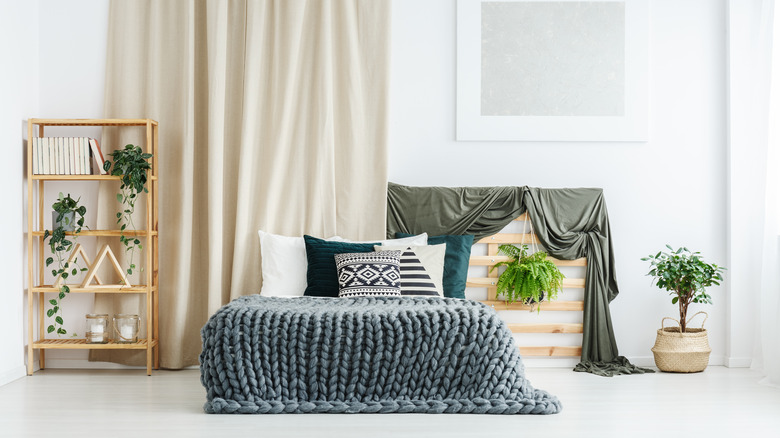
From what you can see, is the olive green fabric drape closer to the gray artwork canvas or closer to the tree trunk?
the tree trunk

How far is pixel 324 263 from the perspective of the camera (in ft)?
12.8

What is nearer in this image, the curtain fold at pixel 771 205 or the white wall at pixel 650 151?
the curtain fold at pixel 771 205

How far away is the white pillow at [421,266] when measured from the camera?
147 inches

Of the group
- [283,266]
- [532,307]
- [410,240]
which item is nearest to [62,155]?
[283,266]

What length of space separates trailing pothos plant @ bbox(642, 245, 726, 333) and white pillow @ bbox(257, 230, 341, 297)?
6.68ft

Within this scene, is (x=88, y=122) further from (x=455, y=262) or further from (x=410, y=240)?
(x=455, y=262)

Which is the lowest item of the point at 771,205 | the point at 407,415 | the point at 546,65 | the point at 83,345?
the point at 407,415

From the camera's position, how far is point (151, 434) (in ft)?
9.04

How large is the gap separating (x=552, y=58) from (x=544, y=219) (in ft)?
3.34

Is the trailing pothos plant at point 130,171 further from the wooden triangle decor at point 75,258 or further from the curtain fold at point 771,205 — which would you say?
the curtain fold at point 771,205

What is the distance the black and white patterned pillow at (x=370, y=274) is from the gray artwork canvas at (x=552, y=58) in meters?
1.25

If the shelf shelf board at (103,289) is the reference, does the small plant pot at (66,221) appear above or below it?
above

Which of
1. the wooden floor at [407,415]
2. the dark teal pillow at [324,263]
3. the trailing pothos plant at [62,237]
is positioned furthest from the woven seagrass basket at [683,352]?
the trailing pothos plant at [62,237]

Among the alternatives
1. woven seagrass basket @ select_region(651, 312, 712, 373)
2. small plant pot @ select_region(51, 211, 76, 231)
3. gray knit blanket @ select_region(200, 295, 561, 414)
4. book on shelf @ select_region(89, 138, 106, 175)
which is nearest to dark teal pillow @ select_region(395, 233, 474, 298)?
gray knit blanket @ select_region(200, 295, 561, 414)
